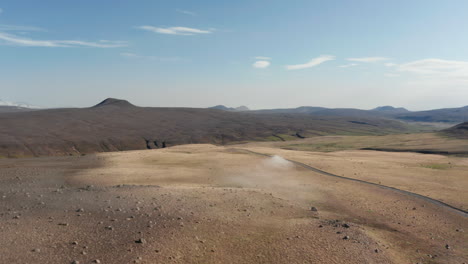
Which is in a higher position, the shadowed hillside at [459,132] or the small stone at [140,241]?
the small stone at [140,241]

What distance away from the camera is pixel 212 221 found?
22984 millimetres

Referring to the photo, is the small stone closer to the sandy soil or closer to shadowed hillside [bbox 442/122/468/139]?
the sandy soil

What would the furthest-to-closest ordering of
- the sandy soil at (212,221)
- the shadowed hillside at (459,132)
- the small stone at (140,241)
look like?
1. the shadowed hillside at (459,132)
2. the small stone at (140,241)
3. the sandy soil at (212,221)

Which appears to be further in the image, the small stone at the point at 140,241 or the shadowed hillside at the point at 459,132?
the shadowed hillside at the point at 459,132

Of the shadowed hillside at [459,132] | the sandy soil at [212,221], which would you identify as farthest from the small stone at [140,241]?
the shadowed hillside at [459,132]

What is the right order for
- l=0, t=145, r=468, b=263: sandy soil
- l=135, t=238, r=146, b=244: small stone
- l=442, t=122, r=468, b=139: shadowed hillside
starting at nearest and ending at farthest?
l=0, t=145, r=468, b=263: sandy soil
l=135, t=238, r=146, b=244: small stone
l=442, t=122, r=468, b=139: shadowed hillside

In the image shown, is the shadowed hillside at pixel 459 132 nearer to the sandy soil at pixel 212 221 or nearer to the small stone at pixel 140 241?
the sandy soil at pixel 212 221

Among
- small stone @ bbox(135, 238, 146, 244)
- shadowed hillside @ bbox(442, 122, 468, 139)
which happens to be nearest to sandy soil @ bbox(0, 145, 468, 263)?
small stone @ bbox(135, 238, 146, 244)

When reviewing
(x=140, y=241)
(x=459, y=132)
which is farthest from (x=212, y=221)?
(x=459, y=132)

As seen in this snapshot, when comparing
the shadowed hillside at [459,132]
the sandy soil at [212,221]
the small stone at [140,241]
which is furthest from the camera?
the shadowed hillside at [459,132]

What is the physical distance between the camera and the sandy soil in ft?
59.1

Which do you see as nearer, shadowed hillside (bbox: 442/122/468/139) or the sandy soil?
the sandy soil

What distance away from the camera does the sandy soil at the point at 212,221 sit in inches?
709

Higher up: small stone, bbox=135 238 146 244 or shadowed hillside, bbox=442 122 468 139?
small stone, bbox=135 238 146 244
